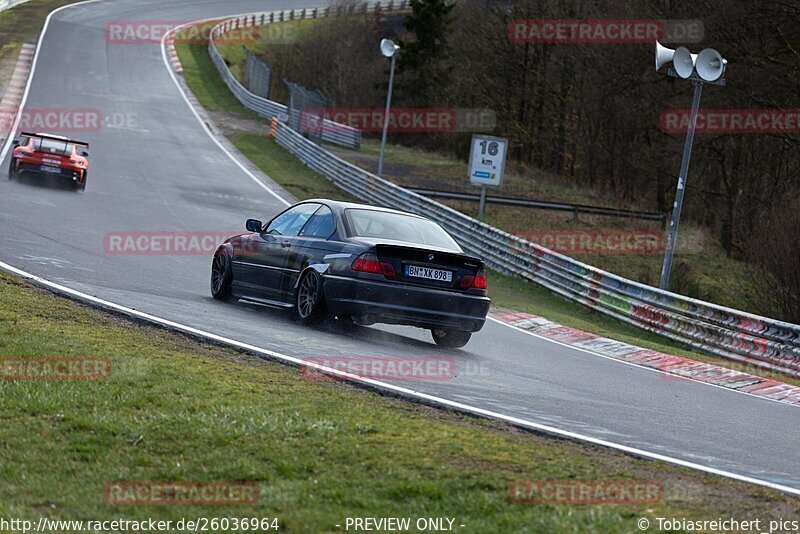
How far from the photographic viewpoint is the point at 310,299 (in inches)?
467

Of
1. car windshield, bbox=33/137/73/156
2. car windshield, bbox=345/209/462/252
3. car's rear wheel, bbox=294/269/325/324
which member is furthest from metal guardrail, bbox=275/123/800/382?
car windshield, bbox=33/137/73/156

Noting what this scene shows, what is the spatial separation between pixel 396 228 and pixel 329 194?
2186 cm

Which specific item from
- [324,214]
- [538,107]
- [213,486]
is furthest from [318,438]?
[538,107]

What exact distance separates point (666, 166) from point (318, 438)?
32.6 meters

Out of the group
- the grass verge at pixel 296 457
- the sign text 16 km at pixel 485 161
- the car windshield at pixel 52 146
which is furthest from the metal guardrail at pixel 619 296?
the car windshield at pixel 52 146

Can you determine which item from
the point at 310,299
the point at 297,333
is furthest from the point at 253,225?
the point at 297,333

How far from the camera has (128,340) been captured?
31.2ft

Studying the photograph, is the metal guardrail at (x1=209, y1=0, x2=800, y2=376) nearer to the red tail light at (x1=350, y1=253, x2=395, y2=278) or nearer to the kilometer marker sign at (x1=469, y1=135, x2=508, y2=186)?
the kilometer marker sign at (x1=469, y1=135, x2=508, y2=186)

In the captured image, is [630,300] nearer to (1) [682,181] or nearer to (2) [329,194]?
(1) [682,181]

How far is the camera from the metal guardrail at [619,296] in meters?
15.9

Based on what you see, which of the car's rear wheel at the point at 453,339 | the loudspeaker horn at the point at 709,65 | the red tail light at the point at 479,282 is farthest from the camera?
the loudspeaker horn at the point at 709,65

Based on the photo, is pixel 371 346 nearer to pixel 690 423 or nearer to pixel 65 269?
pixel 690 423

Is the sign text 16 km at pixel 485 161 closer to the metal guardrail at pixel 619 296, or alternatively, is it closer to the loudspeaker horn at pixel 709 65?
the metal guardrail at pixel 619 296

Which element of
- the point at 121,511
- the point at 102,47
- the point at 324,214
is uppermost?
the point at 102,47
